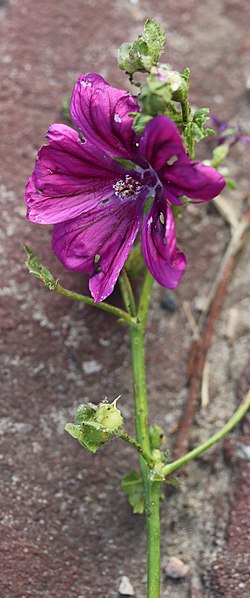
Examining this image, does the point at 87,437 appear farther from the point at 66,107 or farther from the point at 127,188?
the point at 66,107

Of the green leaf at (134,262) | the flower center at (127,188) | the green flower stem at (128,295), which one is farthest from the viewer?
Result: the green leaf at (134,262)

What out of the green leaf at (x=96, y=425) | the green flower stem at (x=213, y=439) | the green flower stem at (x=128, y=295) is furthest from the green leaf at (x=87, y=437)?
the green flower stem at (x=128, y=295)

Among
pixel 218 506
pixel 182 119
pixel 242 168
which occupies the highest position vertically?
pixel 242 168

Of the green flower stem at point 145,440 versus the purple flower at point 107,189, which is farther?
the green flower stem at point 145,440

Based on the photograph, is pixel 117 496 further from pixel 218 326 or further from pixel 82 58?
pixel 82 58

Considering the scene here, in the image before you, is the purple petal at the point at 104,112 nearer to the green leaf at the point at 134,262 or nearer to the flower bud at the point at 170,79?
the flower bud at the point at 170,79

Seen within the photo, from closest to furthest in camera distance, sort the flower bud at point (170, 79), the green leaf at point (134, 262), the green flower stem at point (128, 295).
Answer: the flower bud at point (170, 79)
the green flower stem at point (128, 295)
the green leaf at point (134, 262)

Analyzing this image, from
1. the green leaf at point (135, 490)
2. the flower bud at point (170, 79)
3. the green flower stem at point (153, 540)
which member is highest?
the flower bud at point (170, 79)

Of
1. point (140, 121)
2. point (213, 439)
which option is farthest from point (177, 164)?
point (213, 439)

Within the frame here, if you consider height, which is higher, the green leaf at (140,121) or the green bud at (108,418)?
the green leaf at (140,121)

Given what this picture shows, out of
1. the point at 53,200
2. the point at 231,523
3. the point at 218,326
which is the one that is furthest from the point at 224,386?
the point at 53,200
